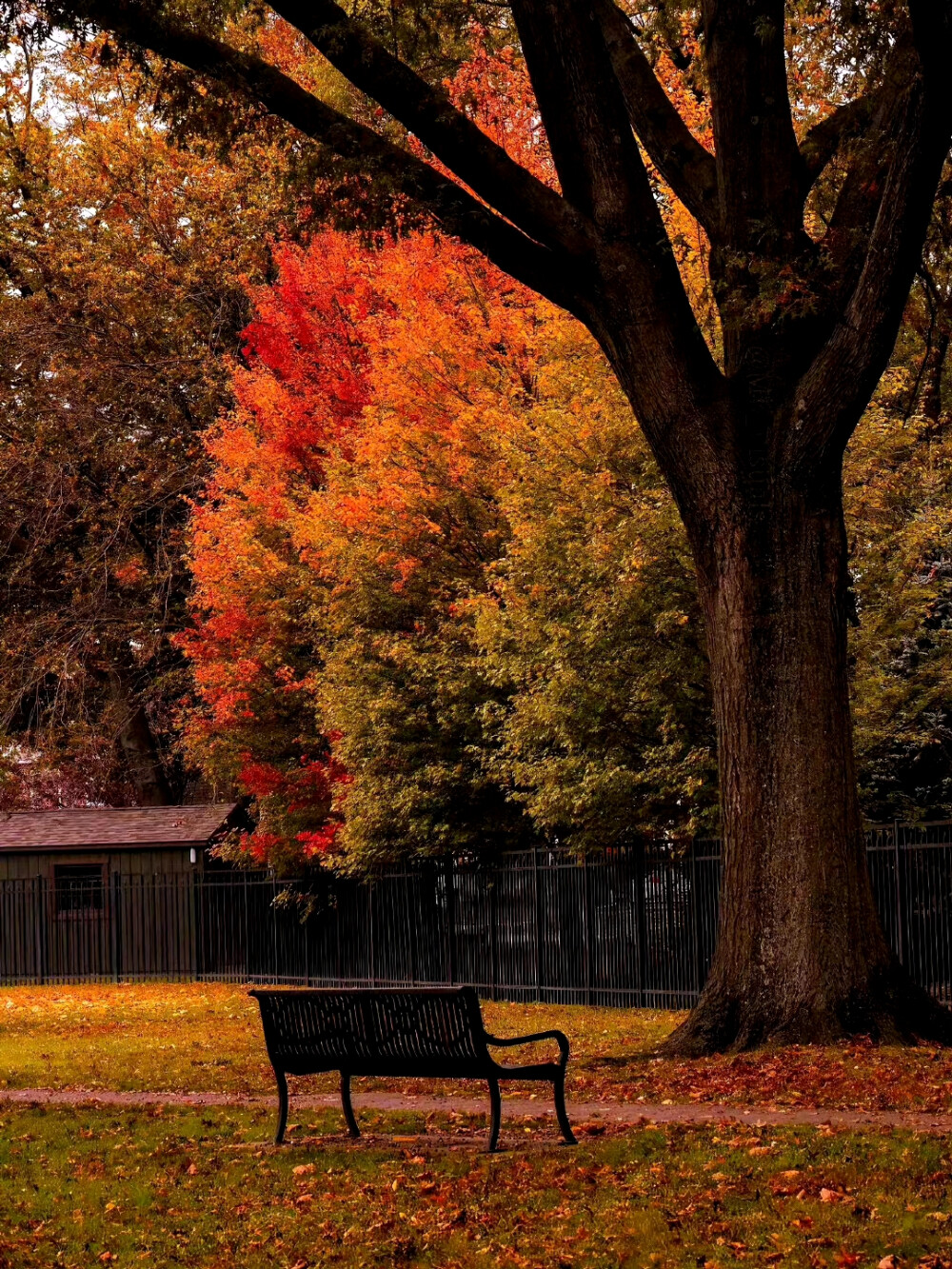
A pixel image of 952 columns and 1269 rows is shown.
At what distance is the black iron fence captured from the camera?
711 inches

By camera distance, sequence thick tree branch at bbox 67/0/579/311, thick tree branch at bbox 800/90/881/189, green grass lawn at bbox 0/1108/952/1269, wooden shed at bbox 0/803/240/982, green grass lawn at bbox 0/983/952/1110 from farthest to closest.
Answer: wooden shed at bbox 0/803/240/982 → thick tree branch at bbox 800/90/881/189 → thick tree branch at bbox 67/0/579/311 → green grass lawn at bbox 0/983/952/1110 → green grass lawn at bbox 0/1108/952/1269

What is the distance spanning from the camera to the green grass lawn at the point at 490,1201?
271 inches

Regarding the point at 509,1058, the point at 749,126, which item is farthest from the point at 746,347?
the point at 509,1058

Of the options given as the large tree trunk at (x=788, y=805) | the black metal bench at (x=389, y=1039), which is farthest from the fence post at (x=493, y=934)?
the black metal bench at (x=389, y=1039)

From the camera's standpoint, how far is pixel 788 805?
12938 millimetres

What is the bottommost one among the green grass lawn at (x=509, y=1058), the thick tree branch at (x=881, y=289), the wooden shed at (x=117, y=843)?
the green grass lawn at (x=509, y=1058)

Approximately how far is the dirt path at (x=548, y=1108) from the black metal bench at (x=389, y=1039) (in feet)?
2.34

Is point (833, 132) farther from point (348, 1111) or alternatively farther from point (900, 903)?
point (348, 1111)

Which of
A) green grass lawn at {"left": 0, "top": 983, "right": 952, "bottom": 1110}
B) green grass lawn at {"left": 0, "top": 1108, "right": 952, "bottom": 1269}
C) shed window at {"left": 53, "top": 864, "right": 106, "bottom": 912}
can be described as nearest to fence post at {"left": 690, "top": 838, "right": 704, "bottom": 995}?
green grass lawn at {"left": 0, "top": 983, "right": 952, "bottom": 1110}

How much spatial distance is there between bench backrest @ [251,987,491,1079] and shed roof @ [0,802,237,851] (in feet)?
77.0

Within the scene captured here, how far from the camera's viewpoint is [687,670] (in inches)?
778

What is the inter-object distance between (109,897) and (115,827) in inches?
67.5

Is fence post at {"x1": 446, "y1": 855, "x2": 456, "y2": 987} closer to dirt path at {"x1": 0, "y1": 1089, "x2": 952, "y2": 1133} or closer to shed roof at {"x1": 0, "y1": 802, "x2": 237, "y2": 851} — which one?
shed roof at {"x1": 0, "y1": 802, "x2": 237, "y2": 851}

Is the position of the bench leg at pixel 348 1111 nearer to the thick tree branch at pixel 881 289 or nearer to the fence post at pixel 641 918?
the thick tree branch at pixel 881 289
